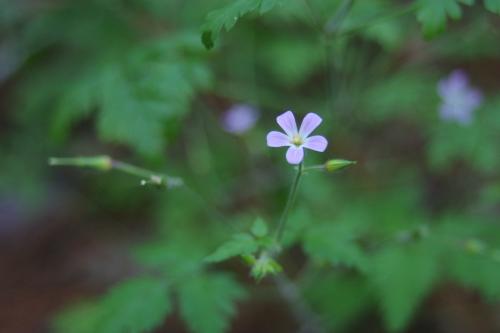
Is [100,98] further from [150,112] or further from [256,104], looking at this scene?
[256,104]

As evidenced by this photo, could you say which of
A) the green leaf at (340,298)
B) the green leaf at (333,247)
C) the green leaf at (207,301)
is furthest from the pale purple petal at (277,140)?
the green leaf at (340,298)

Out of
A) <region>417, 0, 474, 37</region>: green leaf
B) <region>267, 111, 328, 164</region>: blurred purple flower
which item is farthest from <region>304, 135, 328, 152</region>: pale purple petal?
<region>417, 0, 474, 37</region>: green leaf

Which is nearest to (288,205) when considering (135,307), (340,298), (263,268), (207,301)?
(263,268)

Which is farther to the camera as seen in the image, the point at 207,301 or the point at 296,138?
the point at 207,301

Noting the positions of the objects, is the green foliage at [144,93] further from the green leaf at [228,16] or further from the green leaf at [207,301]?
the green leaf at [228,16]

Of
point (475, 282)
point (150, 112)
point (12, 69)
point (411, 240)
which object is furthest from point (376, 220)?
point (12, 69)

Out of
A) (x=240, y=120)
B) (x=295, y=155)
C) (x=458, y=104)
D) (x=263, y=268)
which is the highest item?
(x=240, y=120)

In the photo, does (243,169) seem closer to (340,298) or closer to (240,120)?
(240,120)

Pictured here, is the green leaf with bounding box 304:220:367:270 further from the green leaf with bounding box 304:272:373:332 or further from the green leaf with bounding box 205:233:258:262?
the green leaf with bounding box 304:272:373:332
